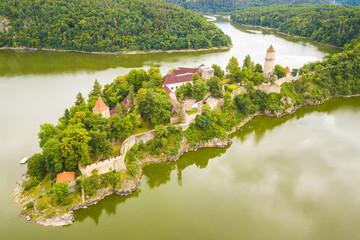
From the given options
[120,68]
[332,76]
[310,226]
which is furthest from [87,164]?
[332,76]

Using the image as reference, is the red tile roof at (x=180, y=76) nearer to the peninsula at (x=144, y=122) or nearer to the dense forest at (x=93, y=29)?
the peninsula at (x=144, y=122)

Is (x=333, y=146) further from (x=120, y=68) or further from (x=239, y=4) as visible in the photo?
(x=239, y=4)

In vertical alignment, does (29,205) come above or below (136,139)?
below

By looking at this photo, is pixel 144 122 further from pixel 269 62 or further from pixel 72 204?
pixel 269 62

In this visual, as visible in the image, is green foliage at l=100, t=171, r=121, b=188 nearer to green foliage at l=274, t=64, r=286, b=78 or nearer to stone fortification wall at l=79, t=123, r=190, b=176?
stone fortification wall at l=79, t=123, r=190, b=176

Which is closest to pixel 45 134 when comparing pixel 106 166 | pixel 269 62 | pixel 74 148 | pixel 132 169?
pixel 74 148

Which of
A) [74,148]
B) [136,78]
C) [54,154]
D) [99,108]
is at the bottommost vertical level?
[54,154]

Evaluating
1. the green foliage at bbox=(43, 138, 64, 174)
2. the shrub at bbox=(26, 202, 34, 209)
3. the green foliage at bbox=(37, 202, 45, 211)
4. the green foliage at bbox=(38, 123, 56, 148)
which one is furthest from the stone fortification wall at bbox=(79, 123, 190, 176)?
the green foliage at bbox=(38, 123, 56, 148)
